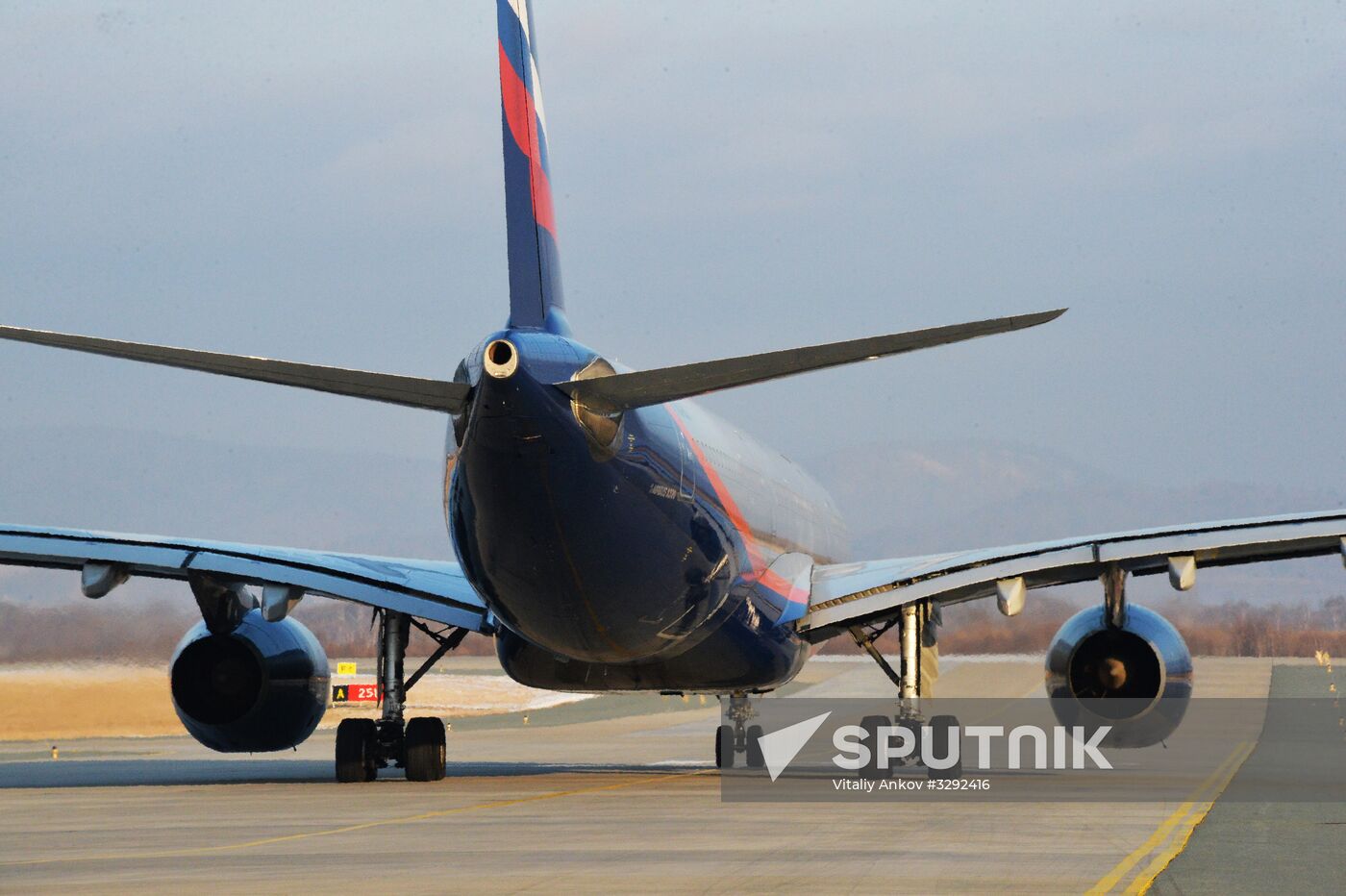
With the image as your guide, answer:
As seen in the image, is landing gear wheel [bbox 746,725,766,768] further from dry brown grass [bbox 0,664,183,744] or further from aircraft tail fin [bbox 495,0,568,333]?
dry brown grass [bbox 0,664,183,744]

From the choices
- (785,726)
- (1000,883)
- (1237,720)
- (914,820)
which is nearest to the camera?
(1000,883)

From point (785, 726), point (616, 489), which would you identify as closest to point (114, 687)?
point (785, 726)

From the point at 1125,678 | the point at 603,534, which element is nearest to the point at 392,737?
the point at 603,534

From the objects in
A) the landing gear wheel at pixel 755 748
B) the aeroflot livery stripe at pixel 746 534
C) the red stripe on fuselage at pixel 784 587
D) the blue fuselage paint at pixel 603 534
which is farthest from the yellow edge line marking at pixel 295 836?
the landing gear wheel at pixel 755 748

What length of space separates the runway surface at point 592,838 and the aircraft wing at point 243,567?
2294 mm

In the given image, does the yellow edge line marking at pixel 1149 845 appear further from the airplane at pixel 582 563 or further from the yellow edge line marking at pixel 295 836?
the yellow edge line marking at pixel 295 836

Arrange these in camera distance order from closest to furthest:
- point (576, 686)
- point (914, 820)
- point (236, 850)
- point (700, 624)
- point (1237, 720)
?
point (236, 850) → point (914, 820) → point (700, 624) → point (576, 686) → point (1237, 720)

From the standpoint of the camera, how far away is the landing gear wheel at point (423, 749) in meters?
23.6

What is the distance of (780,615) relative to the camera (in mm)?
24953

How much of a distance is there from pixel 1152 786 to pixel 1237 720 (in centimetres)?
2316

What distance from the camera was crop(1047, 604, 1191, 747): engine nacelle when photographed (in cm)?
2428

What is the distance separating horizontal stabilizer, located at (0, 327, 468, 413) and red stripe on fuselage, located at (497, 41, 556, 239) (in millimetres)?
4250

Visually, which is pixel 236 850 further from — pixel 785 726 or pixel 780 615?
pixel 785 726

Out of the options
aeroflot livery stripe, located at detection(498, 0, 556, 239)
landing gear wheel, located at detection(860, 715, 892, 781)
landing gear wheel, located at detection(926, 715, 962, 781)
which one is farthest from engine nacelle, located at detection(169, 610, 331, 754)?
landing gear wheel, located at detection(926, 715, 962, 781)
